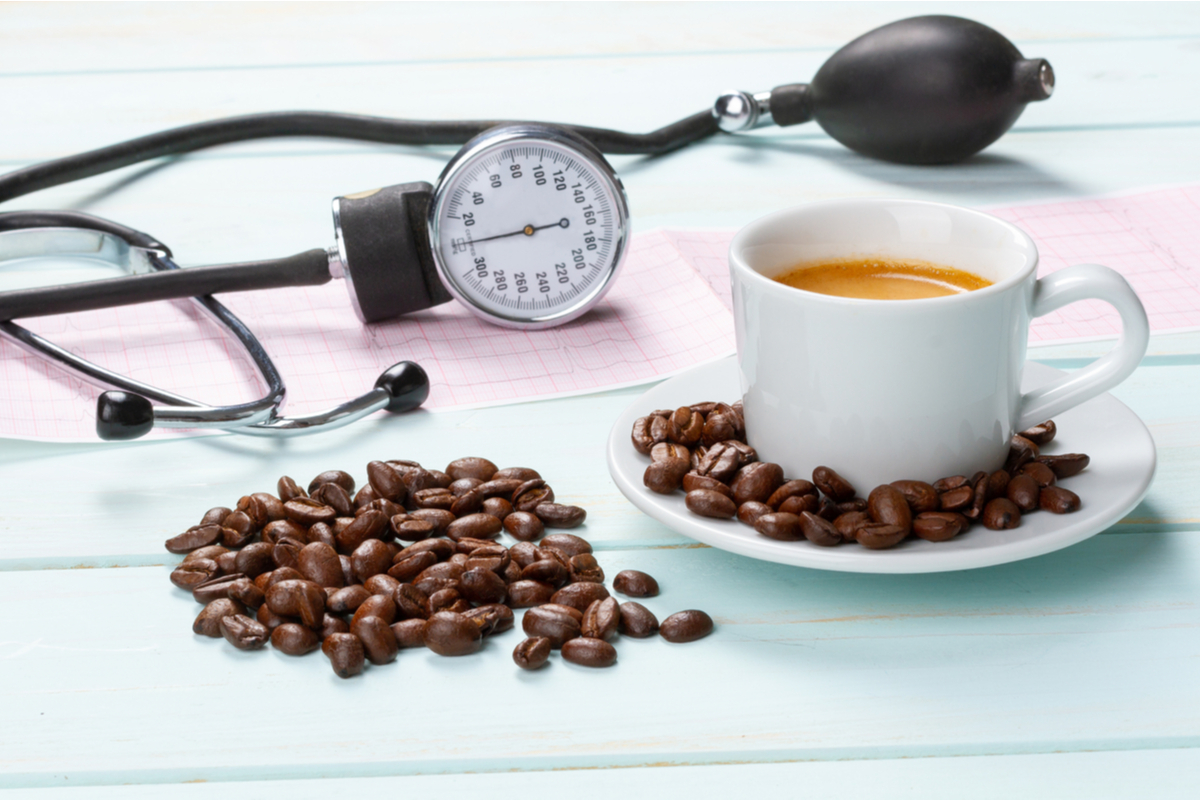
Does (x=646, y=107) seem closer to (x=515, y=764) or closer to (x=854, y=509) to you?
(x=854, y=509)

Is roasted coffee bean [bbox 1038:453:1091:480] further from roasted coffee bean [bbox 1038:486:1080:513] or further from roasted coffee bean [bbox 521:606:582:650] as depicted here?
roasted coffee bean [bbox 521:606:582:650]

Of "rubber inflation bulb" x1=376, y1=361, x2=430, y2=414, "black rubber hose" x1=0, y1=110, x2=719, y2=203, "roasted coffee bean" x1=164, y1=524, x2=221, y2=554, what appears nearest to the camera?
"roasted coffee bean" x1=164, y1=524, x2=221, y2=554

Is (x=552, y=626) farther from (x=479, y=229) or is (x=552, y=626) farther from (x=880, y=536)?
(x=479, y=229)

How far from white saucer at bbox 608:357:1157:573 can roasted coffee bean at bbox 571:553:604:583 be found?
0.17ft

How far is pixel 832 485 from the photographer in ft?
2.64

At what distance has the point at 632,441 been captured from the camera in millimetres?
878

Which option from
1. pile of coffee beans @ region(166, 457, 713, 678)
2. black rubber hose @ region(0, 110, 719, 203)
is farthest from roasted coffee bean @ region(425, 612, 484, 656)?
black rubber hose @ region(0, 110, 719, 203)

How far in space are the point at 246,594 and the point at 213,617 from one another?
26 millimetres

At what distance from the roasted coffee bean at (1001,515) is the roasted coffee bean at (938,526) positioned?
0.7 inches

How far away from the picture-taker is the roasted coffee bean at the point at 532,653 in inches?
28.7

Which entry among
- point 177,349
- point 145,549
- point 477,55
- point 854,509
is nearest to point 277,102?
point 477,55

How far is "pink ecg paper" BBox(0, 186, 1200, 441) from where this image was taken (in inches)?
44.8

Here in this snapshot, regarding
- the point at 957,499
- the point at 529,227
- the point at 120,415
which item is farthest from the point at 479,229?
the point at 957,499

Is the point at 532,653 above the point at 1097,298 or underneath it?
underneath
